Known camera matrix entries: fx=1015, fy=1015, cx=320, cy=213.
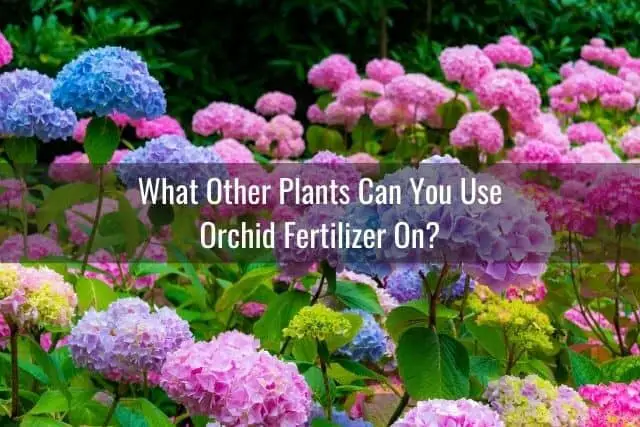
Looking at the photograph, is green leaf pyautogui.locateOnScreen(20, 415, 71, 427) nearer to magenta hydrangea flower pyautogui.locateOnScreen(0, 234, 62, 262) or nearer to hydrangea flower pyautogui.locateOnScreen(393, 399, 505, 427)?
hydrangea flower pyautogui.locateOnScreen(393, 399, 505, 427)

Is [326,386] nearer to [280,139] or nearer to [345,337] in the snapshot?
[345,337]

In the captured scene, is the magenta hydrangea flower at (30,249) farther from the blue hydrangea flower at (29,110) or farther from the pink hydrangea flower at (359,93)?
the pink hydrangea flower at (359,93)

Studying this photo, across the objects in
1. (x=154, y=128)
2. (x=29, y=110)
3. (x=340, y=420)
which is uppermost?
(x=29, y=110)

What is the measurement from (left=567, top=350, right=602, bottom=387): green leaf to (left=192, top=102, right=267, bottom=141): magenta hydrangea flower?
1.73 metres

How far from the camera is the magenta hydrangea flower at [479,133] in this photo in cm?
267

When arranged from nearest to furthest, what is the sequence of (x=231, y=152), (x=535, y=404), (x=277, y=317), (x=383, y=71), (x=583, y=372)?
(x=535, y=404) → (x=583, y=372) → (x=277, y=317) → (x=231, y=152) → (x=383, y=71)

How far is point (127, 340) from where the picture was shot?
111 centimetres

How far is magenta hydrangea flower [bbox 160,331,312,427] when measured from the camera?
0.97m

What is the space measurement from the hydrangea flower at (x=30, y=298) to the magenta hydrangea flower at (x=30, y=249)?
703mm

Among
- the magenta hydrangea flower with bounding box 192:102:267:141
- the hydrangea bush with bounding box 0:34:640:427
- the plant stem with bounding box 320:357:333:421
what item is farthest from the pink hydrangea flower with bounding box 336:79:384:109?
the plant stem with bounding box 320:357:333:421

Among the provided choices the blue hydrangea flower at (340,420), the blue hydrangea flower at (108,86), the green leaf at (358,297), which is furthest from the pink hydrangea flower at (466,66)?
the blue hydrangea flower at (340,420)

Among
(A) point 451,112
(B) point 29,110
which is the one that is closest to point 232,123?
(A) point 451,112

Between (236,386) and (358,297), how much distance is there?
0.50 meters

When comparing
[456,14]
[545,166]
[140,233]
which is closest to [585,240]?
[545,166]
